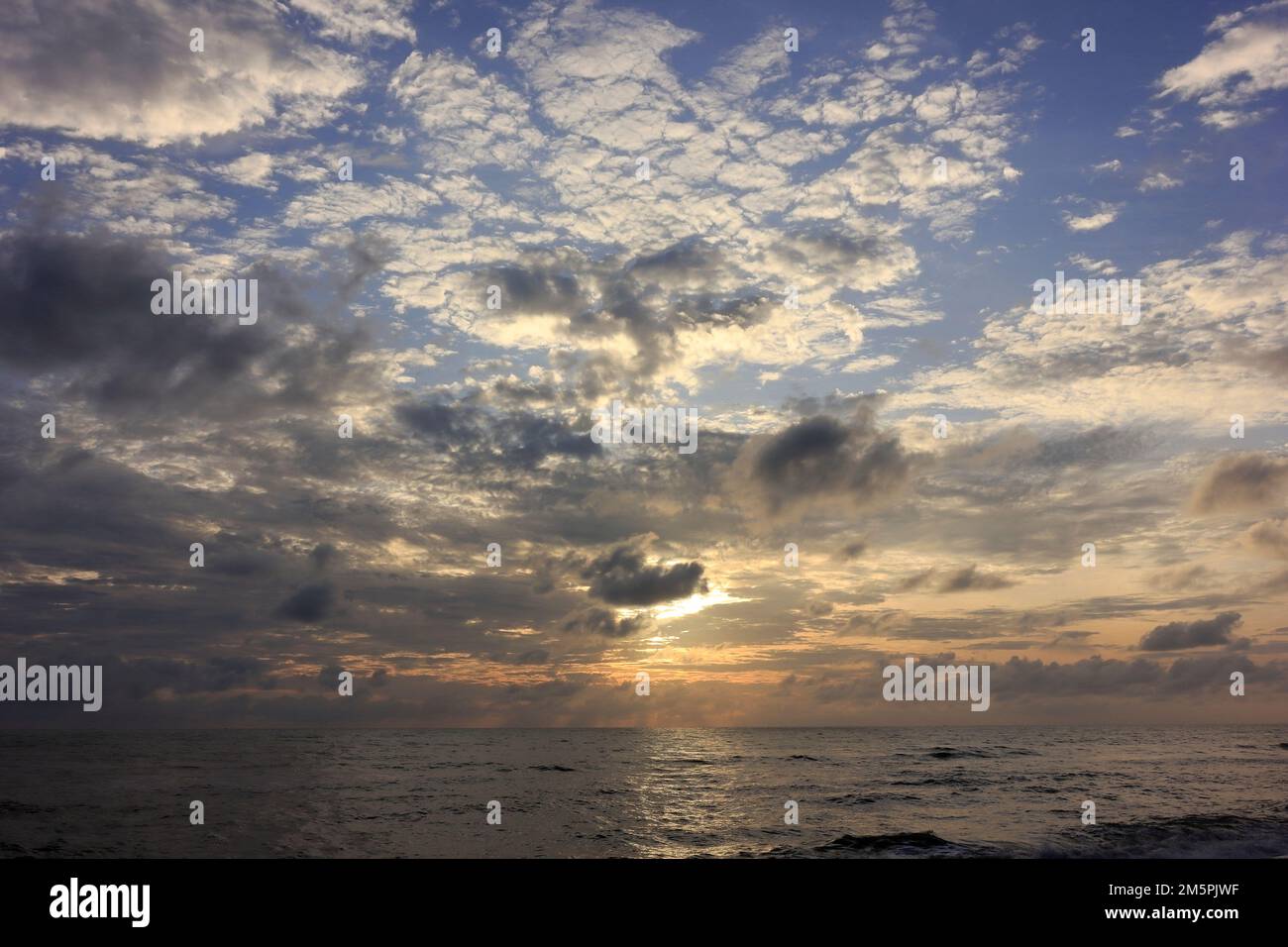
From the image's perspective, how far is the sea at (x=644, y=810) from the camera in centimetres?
3044

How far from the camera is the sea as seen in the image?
1198 inches

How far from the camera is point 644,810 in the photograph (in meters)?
41.7
